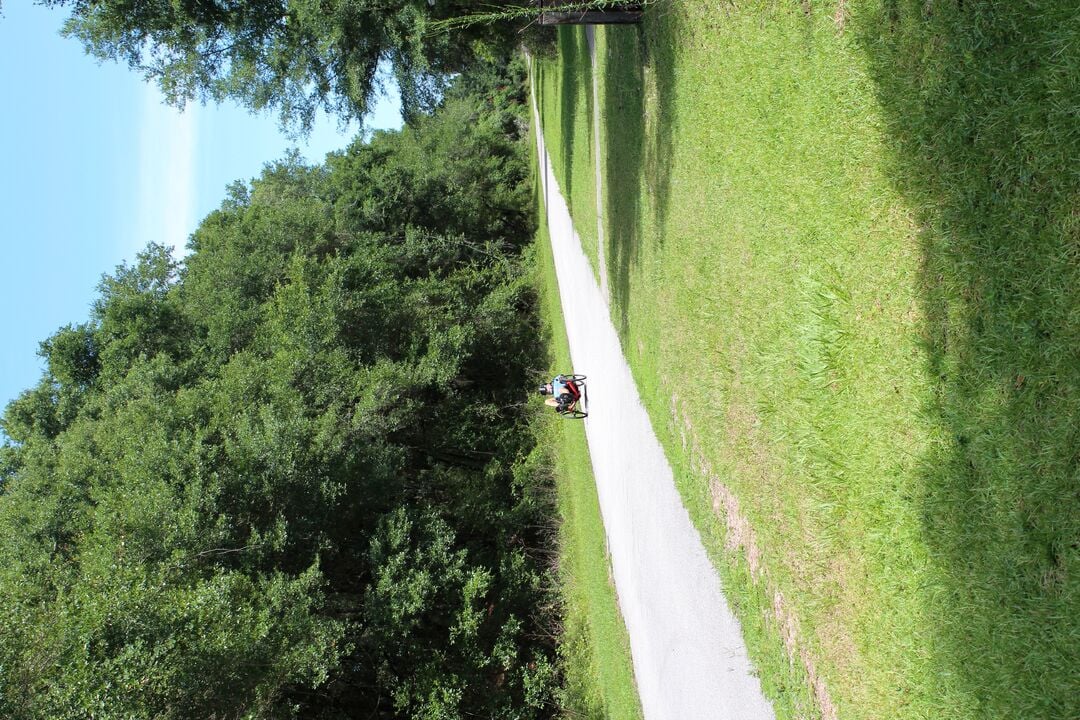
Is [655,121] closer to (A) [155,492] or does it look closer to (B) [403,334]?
(A) [155,492]

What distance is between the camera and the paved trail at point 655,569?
6598mm

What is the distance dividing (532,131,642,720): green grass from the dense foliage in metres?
7.84

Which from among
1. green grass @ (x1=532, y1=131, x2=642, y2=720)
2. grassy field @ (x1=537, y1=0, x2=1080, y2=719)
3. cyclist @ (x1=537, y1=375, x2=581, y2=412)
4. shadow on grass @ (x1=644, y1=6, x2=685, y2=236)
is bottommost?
green grass @ (x1=532, y1=131, x2=642, y2=720)

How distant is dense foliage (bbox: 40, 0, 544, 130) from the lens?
1374 centimetres

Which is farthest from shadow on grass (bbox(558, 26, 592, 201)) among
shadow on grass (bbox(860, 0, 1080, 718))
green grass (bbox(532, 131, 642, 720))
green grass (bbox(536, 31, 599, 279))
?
shadow on grass (bbox(860, 0, 1080, 718))

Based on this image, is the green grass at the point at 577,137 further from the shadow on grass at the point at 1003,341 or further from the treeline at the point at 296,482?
the shadow on grass at the point at 1003,341

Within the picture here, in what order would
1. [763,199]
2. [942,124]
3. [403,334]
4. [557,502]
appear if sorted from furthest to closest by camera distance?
[403,334], [557,502], [763,199], [942,124]

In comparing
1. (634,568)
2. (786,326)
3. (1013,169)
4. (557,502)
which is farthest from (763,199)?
(557,502)

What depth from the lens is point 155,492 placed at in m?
13.7

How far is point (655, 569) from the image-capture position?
29.2 ft

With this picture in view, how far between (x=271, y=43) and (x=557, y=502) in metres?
11.8

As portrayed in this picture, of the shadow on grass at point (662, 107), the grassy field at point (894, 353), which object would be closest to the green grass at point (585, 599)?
the grassy field at point (894, 353)

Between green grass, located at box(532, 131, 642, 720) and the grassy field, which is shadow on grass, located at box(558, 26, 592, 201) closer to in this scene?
green grass, located at box(532, 131, 642, 720)

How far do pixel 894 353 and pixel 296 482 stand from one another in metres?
13.0
